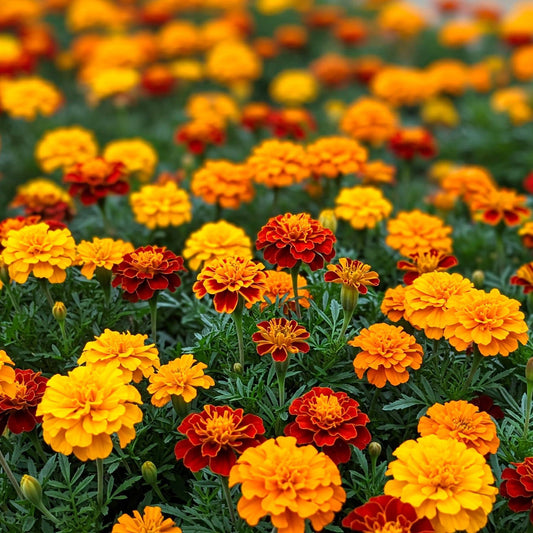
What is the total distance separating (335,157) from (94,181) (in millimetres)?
991

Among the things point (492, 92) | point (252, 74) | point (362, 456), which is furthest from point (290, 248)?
point (492, 92)

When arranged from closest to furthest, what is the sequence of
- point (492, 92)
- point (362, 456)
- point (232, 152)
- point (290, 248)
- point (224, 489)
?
point (224, 489), point (362, 456), point (290, 248), point (232, 152), point (492, 92)

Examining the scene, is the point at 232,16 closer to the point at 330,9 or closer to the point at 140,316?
the point at 330,9

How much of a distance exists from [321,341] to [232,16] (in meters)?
5.36

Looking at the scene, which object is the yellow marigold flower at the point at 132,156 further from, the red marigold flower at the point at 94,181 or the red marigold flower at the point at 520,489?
the red marigold flower at the point at 520,489

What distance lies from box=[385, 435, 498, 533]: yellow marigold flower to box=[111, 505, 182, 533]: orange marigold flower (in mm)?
514

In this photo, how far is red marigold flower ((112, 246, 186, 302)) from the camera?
1933 millimetres

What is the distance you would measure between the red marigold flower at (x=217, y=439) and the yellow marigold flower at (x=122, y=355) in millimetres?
210

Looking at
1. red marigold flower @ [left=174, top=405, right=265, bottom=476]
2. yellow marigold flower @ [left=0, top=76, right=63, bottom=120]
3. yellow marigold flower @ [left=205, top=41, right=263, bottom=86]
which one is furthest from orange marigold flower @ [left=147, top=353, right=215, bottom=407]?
yellow marigold flower @ [left=205, top=41, right=263, bottom=86]

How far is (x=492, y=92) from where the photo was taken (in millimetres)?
6164

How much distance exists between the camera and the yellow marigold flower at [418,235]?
2.45 metres

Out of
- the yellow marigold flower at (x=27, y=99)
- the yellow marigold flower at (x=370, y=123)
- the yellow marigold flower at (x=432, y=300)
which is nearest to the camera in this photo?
the yellow marigold flower at (x=432, y=300)

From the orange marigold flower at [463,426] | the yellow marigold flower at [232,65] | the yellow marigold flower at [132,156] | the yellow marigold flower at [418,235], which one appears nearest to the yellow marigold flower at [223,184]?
the yellow marigold flower at [132,156]

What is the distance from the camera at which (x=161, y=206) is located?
268cm
